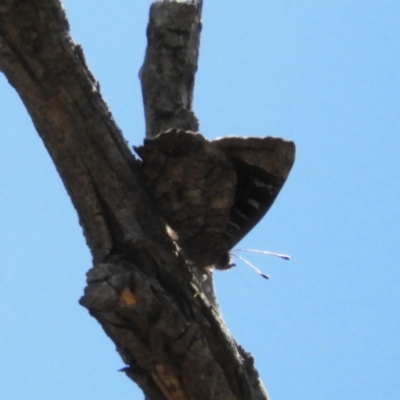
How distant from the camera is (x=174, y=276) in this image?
329 centimetres

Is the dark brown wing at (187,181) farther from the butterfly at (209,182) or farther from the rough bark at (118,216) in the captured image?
the rough bark at (118,216)

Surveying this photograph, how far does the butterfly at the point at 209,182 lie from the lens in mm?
3641

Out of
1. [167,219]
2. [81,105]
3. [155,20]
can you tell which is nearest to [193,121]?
[155,20]

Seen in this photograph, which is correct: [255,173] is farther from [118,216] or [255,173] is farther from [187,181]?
[118,216]

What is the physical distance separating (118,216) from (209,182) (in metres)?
0.64

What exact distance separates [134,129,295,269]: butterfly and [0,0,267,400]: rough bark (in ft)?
0.57

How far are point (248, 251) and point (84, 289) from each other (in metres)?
2.41

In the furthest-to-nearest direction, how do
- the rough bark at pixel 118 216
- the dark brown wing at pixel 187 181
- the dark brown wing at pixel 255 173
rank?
the dark brown wing at pixel 255 173 → the dark brown wing at pixel 187 181 → the rough bark at pixel 118 216

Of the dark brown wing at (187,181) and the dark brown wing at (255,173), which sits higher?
the dark brown wing at (255,173)

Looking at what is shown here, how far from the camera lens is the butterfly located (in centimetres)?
364

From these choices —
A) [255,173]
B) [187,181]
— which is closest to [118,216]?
[187,181]

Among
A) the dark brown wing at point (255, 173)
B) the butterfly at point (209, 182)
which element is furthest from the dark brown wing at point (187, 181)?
the dark brown wing at point (255, 173)

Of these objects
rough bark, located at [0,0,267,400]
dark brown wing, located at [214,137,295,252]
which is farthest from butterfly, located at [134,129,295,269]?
rough bark, located at [0,0,267,400]

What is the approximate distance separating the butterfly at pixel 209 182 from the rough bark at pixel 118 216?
0.18 m
